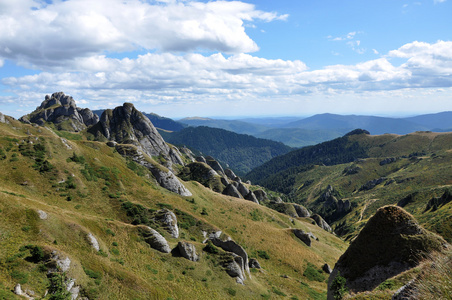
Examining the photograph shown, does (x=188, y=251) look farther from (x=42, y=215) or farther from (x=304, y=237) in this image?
(x=304, y=237)

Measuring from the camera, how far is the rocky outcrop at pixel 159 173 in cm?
7019

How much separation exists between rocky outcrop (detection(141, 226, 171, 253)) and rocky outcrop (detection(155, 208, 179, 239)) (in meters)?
6.58

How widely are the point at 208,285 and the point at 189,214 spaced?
22.7m

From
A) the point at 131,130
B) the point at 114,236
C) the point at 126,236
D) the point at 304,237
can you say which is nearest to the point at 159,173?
the point at 126,236

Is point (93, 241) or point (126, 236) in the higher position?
point (93, 241)

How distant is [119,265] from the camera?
3183cm

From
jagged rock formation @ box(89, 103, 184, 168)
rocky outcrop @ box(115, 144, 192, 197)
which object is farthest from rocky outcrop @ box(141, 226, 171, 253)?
jagged rock formation @ box(89, 103, 184, 168)

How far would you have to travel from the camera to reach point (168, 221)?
159 feet

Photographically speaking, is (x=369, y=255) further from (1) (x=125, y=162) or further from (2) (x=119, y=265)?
(1) (x=125, y=162)

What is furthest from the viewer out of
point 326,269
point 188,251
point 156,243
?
point 326,269

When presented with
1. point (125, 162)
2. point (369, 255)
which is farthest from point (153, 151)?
point (369, 255)

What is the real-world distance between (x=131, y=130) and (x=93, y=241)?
509 ft

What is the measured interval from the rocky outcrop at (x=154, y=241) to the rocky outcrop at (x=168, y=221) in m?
6.58

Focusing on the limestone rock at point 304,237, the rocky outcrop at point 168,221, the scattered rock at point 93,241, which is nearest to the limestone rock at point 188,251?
the rocky outcrop at point 168,221
